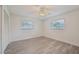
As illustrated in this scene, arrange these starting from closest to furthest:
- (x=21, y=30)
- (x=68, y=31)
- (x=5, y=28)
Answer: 1. (x=5, y=28)
2. (x=21, y=30)
3. (x=68, y=31)

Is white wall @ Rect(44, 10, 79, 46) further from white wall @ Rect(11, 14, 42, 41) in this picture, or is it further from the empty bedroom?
white wall @ Rect(11, 14, 42, 41)

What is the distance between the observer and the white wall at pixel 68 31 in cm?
208

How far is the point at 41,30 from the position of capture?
210cm

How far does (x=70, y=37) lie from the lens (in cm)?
215

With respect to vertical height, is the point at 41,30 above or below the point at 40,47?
above

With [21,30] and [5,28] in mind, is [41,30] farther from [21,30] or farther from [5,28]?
[5,28]

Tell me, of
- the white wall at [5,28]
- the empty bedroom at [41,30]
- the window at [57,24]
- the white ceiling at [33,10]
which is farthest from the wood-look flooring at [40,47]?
the white ceiling at [33,10]

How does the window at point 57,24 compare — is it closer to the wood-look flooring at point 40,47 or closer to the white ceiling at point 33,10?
the white ceiling at point 33,10

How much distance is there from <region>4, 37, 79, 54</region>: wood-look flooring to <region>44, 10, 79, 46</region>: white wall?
0.11 metres

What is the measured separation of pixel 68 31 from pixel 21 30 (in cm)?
105

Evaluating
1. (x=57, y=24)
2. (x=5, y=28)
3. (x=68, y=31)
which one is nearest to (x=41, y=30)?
(x=57, y=24)
